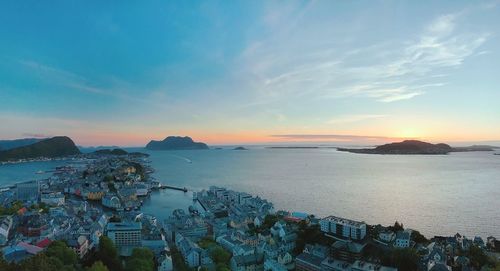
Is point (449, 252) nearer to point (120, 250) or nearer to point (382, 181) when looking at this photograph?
point (120, 250)

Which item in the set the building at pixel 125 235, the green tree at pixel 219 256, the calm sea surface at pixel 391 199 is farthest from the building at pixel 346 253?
the building at pixel 125 235

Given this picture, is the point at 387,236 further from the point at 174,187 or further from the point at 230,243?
the point at 174,187

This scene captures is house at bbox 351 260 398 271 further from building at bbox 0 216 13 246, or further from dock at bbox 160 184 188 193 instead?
dock at bbox 160 184 188 193

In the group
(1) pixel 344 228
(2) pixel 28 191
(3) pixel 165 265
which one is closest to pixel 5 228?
(3) pixel 165 265

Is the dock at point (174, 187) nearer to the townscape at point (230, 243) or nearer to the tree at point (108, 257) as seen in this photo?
the townscape at point (230, 243)

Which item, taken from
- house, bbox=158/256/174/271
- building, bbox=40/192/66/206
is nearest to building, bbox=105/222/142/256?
house, bbox=158/256/174/271
